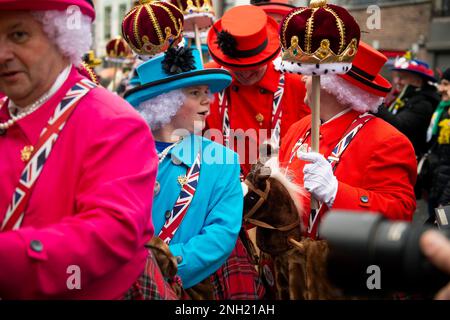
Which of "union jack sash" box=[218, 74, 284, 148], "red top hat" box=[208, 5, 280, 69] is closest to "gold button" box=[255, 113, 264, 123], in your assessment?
"union jack sash" box=[218, 74, 284, 148]

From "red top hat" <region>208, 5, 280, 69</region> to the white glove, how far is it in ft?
5.87

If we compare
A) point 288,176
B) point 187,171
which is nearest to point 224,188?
point 187,171

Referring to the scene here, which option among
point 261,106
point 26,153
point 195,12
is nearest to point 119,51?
point 195,12

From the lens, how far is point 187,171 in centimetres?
327

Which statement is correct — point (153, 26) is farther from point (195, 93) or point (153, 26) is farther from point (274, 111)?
point (274, 111)

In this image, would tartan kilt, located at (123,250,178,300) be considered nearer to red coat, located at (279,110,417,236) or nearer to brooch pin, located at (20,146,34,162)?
brooch pin, located at (20,146,34,162)

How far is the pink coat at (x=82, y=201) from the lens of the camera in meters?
1.93

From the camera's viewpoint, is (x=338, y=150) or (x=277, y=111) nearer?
(x=338, y=150)

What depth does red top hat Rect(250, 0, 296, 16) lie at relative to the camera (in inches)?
250

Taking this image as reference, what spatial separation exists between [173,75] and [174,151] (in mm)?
439

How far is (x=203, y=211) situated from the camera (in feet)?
10.5

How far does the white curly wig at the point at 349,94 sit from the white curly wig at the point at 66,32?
1891 millimetres
